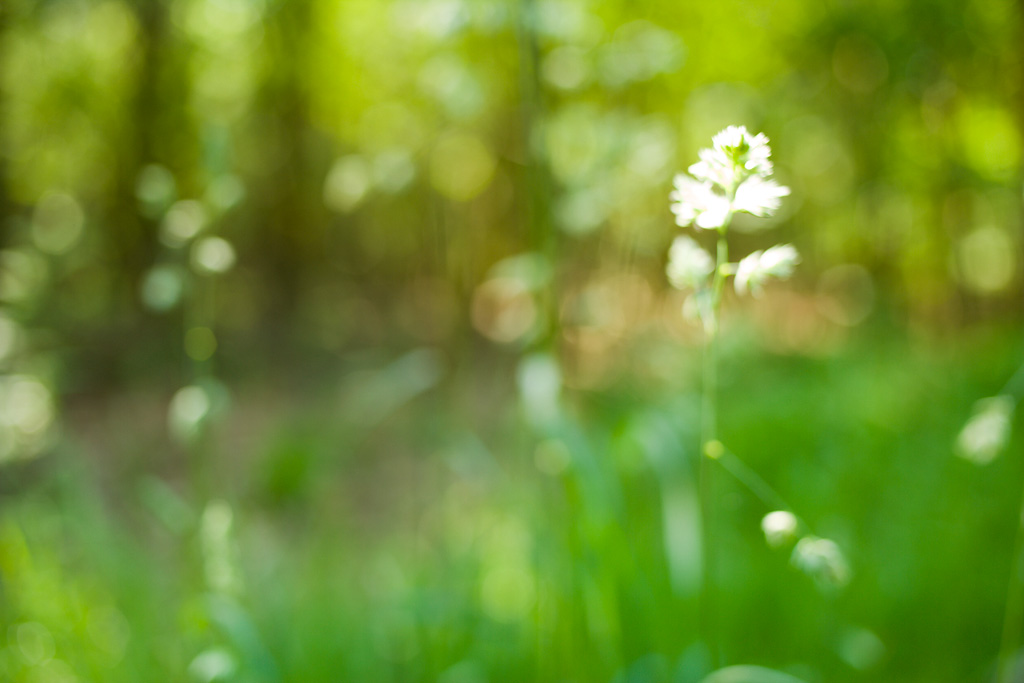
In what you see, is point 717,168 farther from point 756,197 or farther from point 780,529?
point 780,529

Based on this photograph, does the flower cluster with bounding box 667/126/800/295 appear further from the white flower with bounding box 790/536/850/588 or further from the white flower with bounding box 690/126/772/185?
the white flower with bounding box 790/536/850/588

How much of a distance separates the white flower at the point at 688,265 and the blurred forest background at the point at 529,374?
0.35 m

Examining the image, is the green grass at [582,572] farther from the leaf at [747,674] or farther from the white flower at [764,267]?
the white flower at [764,267]

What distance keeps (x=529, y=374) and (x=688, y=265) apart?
450 mm

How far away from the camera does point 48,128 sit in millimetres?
8492

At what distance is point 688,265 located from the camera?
88cm

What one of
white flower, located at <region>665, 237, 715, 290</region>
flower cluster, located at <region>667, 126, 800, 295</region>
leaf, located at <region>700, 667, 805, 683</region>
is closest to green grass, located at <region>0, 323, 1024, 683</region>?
leaf, located at <region>700, 667, 805, 683</region>

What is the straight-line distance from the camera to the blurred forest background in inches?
57.3

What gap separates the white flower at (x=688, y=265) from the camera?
2.86 ft

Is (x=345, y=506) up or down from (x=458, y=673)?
down

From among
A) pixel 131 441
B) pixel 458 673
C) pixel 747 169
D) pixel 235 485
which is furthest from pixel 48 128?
pixel 747 169

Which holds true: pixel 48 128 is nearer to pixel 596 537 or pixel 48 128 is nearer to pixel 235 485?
pixel 235 485

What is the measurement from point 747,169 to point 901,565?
177 centimetres

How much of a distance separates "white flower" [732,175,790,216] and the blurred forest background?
1.60 feet
